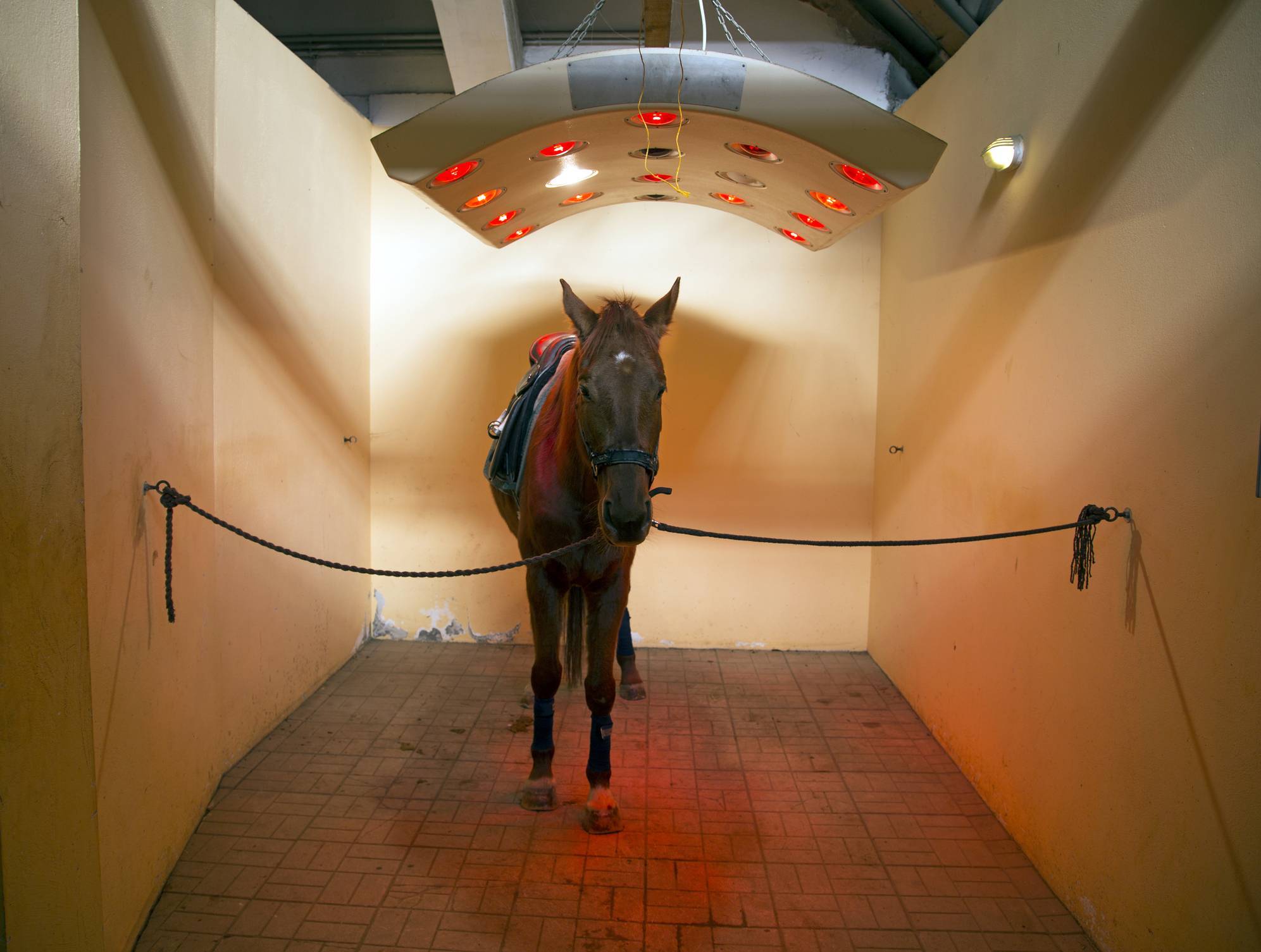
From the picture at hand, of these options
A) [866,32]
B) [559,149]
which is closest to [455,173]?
[559,149]

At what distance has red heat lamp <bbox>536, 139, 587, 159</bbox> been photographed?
108 inches

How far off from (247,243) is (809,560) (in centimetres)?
322

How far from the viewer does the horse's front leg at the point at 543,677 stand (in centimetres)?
260

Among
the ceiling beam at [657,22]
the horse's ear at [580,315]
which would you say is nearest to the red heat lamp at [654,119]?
the ceiling beam at [657,22]

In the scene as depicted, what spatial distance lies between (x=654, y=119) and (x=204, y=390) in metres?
1.76

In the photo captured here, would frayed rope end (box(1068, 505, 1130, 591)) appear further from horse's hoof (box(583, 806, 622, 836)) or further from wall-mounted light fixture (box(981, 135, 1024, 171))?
horse's hoof (box(583, 806, 622, 836))

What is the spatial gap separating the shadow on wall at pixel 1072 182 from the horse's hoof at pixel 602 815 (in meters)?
2.05

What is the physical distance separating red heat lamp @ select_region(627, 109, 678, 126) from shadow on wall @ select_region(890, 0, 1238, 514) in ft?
3.97

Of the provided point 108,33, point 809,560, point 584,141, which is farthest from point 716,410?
point 108,33

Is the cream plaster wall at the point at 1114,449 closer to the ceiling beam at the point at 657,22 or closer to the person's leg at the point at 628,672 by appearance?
the ceiling beam at the point at 657,22

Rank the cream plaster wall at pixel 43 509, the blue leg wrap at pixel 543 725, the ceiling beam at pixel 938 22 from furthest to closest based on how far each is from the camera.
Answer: the ceiling beam at pixel 938 22 < the blue leg wrap at pixel 543 725 < the cream plaster wall at pixel 43 509

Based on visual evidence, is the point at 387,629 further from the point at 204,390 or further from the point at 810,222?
the point at 810,222

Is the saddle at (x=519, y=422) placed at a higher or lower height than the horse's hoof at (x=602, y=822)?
higher

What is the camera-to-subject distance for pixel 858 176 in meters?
2.64
